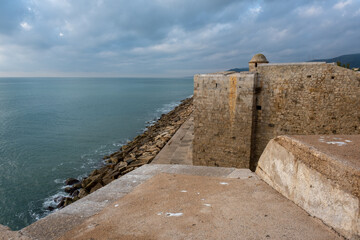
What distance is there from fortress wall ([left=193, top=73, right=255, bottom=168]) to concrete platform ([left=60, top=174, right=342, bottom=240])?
530 cm

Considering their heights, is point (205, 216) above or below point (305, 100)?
below

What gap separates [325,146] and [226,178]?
127cm

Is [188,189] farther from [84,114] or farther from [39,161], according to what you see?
[84,114]

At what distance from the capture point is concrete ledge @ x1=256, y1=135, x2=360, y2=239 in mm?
→ 1710

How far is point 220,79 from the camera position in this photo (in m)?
8.09

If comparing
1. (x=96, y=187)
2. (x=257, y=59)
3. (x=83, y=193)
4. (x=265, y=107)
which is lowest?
(x=83, y=193)

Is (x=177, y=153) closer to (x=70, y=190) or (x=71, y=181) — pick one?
(x=70, y=190)

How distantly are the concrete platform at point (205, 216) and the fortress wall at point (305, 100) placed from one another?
5.34 meters

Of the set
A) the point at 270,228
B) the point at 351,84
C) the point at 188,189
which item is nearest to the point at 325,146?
the point at 270,228

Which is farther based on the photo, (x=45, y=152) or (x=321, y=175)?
(x=45, y=152)

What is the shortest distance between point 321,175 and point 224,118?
6.34 meters

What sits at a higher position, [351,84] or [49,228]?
[351,84]

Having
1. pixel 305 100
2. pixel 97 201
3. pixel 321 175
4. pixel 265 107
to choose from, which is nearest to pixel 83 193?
pixel 265 107

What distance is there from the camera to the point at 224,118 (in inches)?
326
